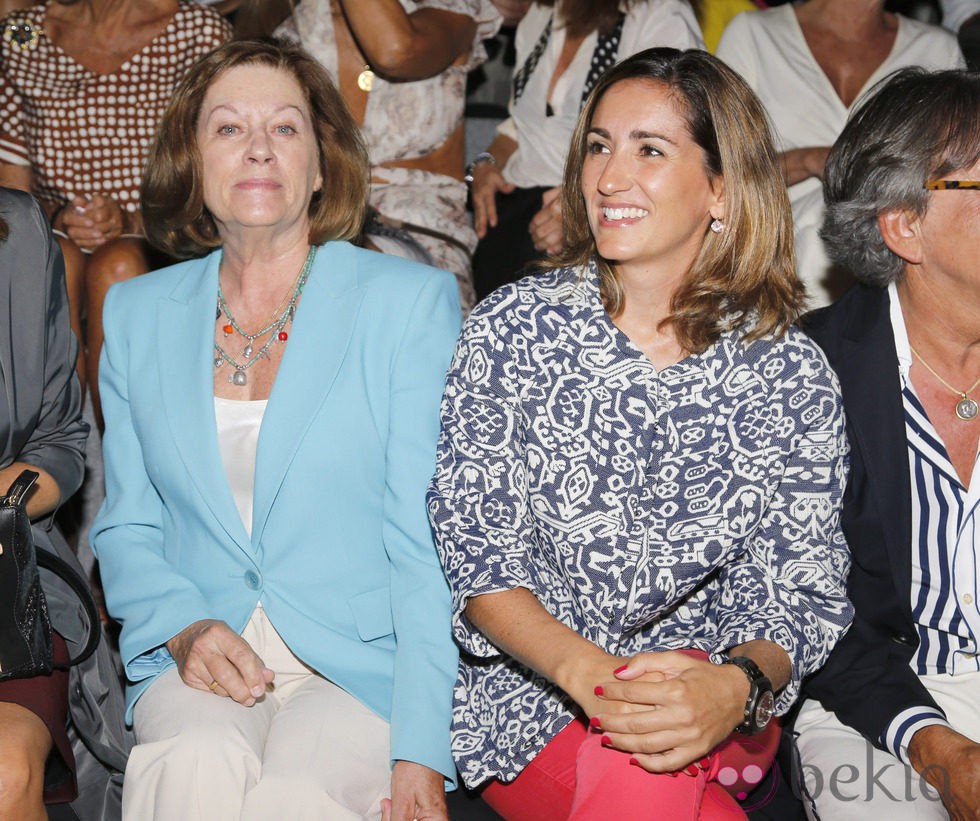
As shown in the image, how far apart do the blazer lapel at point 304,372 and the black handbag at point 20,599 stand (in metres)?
0.41

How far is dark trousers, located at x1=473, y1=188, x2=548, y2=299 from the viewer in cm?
360

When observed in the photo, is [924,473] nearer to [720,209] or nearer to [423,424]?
[720,209]

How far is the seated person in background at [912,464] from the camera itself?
2.20 meters

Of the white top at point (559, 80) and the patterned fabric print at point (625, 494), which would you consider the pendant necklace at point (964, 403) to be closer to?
the patterned fabric print at point (625, 494)

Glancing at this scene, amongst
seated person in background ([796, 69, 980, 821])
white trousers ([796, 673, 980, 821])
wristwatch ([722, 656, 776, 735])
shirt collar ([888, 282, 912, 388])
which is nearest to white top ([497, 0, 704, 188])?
seated person in background ([796, 69, 980, 821])

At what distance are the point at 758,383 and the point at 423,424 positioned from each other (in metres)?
0.63

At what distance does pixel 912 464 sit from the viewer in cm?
226

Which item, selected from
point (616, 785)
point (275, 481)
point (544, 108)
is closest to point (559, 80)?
point (544, 108)

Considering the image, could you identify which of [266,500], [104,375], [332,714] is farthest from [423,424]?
[104,375]

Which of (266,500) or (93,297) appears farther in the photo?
(93,297)

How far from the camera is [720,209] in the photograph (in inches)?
87.2

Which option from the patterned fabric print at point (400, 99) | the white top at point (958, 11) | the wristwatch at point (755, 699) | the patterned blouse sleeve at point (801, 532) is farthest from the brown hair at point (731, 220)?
the white top at point (958, 11)

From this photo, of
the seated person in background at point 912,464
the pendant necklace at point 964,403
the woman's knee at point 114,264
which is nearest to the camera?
the seated person in background at point 912,464

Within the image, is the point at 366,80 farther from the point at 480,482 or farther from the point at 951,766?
the point at 951,766
